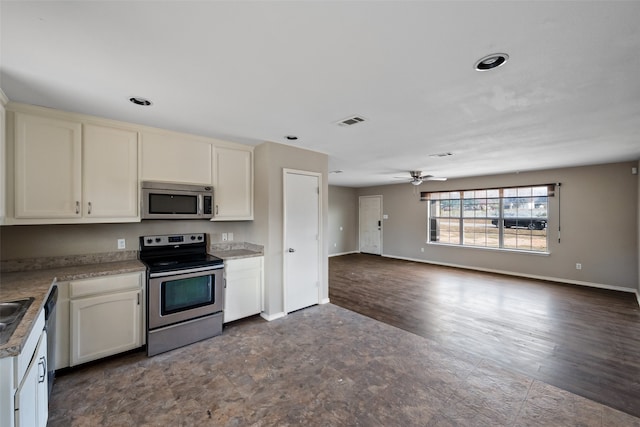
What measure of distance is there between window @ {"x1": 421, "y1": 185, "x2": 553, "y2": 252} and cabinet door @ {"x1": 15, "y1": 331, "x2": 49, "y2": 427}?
7.63 metres

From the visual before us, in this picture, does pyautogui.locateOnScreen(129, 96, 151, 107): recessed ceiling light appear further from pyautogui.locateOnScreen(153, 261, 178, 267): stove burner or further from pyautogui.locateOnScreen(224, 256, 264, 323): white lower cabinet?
pyautogui.locateOnScreen(224, 256, 264, 323): white lower cabinet

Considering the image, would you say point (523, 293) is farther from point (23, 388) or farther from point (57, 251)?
point (57, 251)

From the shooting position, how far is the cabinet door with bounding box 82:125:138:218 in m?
2.57

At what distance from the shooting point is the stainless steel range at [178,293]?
2.66 meters

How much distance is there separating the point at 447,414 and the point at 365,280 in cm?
372

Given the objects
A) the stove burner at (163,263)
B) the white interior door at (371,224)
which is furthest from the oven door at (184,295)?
the white interior door at (371,224)

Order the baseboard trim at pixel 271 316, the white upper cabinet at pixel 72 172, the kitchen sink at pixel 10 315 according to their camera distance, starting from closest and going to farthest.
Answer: the kitchen sink at pixel 10 315 < the white upper cabinet at pixel 72 172 < the baseboard trim at pixel 271 316

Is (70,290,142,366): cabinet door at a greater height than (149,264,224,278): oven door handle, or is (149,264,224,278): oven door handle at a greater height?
(149,264,224,278): oven door handle

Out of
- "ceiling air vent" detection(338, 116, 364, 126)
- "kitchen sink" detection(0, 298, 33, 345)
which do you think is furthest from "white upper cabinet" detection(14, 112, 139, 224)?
"ceiling air vent" detection(338, 116, 364, 126)

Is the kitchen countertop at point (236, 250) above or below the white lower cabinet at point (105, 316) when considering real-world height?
above

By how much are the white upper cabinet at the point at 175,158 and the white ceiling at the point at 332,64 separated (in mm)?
228

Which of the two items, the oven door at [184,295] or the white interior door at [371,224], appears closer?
the oven door at [184,295]

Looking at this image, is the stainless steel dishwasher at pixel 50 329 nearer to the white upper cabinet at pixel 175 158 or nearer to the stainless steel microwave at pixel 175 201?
the stainless steel microwave at pixel 175 201

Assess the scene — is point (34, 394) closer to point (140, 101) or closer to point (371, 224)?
point (140, 101)
